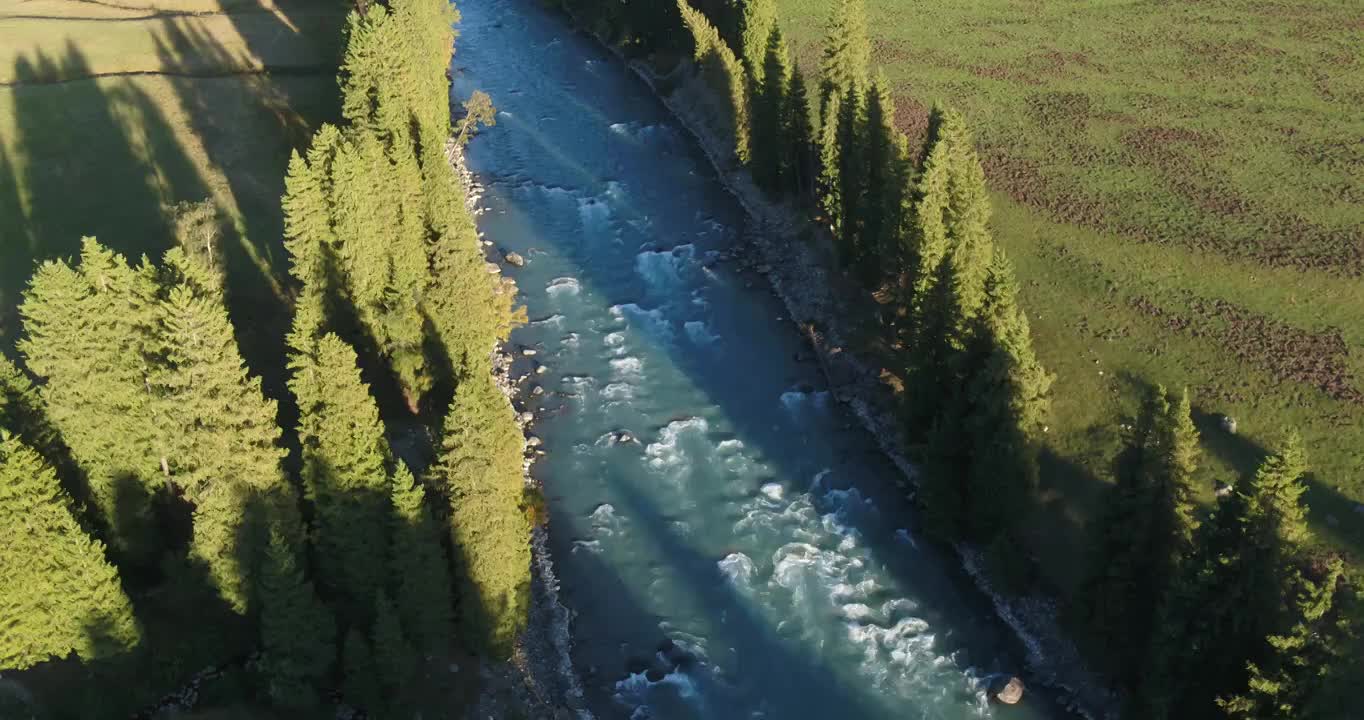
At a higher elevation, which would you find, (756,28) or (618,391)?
(756,28)

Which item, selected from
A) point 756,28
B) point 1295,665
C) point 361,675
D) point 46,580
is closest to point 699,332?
point 756,28

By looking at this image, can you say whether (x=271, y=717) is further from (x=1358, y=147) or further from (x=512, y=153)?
(x=1358, y=147)

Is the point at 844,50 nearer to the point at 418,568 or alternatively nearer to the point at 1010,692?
the point at 1010,692

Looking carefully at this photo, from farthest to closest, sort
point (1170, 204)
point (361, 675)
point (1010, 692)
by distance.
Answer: point (1170, 204) < point (1010, 692) < point (361, 675)

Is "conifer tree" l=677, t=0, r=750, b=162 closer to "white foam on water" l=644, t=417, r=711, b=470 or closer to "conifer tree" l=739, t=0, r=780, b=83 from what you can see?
"conifer tree" l=739, t=0, r=780, b=83

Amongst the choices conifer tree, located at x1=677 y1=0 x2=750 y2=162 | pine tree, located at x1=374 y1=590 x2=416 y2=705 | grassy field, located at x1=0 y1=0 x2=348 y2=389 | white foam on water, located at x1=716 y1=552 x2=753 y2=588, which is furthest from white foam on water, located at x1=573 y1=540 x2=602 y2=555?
conifer tree, located at x1=677 y1=0 x2=750 y2=162

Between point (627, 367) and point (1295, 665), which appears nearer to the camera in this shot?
point (1295, 665)

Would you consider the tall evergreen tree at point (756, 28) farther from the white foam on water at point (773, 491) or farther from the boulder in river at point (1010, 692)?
the boulder in river at point (1010, 692)
